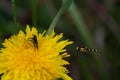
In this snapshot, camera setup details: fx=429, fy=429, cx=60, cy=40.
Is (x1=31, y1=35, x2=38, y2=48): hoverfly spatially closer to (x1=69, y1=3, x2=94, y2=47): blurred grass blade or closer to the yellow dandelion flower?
the yellow dandelion flower

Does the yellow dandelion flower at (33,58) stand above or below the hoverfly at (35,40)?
below

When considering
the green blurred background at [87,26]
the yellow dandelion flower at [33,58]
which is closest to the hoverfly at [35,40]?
the yellow dandelion flower at [33,58]

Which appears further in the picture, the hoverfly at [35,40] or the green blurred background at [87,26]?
the green blurred background at [87,26]

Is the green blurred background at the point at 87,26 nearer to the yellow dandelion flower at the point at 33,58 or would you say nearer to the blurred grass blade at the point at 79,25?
the blurred grass blade at the point at 79,25

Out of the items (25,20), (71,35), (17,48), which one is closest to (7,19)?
(25,20)

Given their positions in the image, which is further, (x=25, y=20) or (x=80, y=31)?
(x=25, y=20)

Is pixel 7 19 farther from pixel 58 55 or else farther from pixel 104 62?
pixel 58 55

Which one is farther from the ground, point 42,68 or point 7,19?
point 7,19
